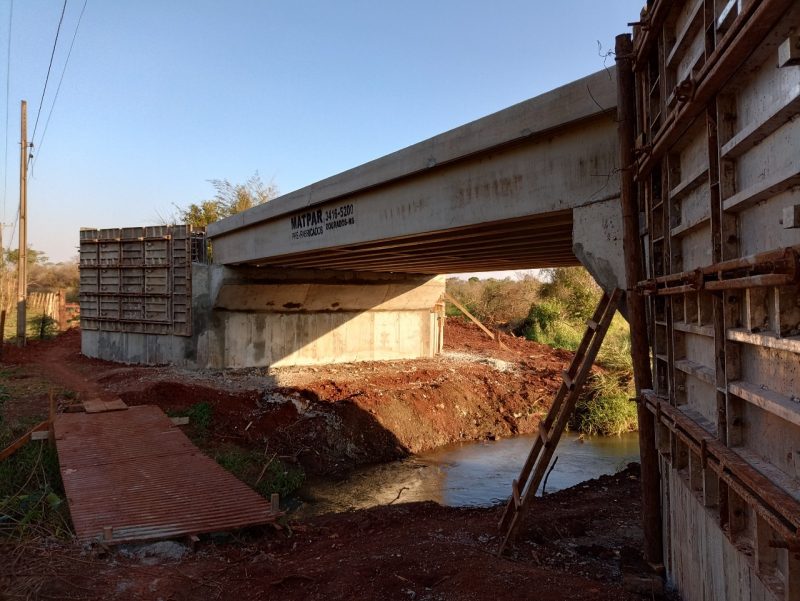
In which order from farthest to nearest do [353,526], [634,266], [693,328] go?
1. [353,526]
2. [634,266]
3. [693,328]

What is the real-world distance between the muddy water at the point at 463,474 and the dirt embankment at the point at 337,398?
0.58 meters

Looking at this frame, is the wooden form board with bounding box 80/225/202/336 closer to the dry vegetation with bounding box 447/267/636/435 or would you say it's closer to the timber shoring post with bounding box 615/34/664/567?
the dry vegetation with bounding box 447/267/636/435

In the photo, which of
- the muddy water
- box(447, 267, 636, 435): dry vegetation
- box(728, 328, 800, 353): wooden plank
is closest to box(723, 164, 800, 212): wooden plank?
box(728, 328, 800, 353): wooden plank

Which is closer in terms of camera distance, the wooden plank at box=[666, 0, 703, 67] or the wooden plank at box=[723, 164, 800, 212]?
the wooden plank at box=[723, 164, 800, 212]

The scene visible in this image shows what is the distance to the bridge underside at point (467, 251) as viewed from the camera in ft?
27.6

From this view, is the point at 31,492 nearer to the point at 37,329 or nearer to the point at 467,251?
the point at 467,251

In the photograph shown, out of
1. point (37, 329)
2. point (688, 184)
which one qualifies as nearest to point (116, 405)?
point (688, 184)

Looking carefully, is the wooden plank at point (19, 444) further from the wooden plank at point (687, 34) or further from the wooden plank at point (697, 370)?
the wooden plank at point (687, 34)

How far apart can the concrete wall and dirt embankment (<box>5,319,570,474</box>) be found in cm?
58

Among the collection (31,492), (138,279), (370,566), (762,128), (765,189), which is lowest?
(370,566)

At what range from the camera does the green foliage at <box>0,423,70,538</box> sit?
6859 millimetres

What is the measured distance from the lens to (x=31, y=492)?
8297 mm

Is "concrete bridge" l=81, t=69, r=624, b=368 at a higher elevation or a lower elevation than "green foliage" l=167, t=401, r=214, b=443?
higher

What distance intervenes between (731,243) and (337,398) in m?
12.2
